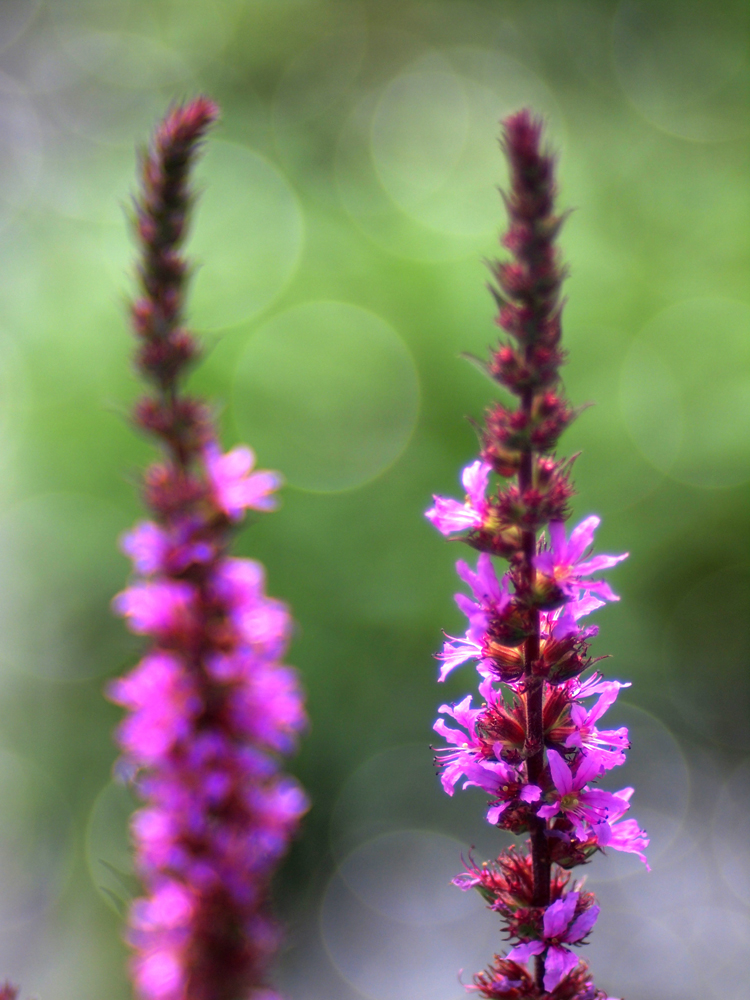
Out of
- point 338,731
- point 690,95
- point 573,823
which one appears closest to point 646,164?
point 690,95

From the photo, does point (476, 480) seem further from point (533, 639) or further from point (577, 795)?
point (577, 795)

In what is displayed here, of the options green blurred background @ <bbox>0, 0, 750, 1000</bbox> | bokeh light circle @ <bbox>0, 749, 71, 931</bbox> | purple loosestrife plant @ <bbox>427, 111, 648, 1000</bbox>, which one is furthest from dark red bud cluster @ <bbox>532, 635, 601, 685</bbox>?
bokeh light circle @ <bbox>0, 749, 71, 931</bbox>

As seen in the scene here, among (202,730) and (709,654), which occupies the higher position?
(709,654)

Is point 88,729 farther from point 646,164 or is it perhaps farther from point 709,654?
point 646,164

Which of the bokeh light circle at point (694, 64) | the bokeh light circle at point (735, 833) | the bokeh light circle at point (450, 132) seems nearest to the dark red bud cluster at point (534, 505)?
the bokeh light circle at point (735, 833)

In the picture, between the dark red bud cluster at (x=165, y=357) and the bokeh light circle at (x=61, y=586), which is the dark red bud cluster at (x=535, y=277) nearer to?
the dark red bud cluster at (x=165, y=357)

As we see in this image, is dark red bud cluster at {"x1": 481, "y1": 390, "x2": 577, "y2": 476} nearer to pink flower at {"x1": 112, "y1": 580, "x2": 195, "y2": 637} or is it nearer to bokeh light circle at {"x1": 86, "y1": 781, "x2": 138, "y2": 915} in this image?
pink flower at {"x1": 112, "y1": 580, "x2": 195, "y2": 637}
